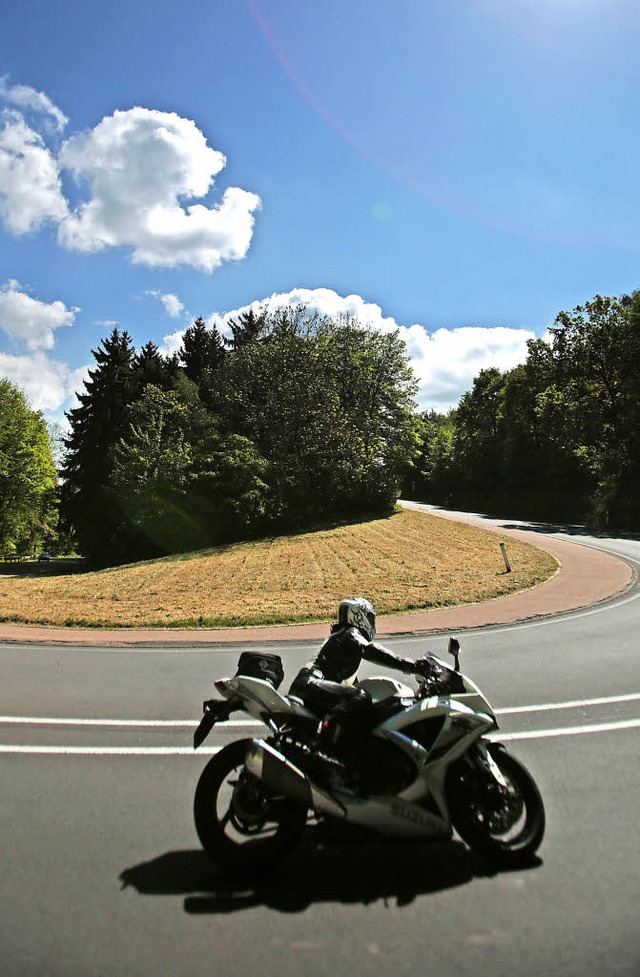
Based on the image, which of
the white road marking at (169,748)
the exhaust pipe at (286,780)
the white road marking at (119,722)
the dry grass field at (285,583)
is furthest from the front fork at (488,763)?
the dry grass field at (285,583)

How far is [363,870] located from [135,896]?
1.27 meters

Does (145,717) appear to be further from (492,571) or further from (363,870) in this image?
(492,571)

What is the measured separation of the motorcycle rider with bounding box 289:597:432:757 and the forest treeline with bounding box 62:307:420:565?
26.5m

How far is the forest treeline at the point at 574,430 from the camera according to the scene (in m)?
38.8

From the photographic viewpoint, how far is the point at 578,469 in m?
48.3

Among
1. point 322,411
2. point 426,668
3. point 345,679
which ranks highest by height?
point 322,411

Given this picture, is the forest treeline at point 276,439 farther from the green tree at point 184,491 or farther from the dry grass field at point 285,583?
the dry grass field at point 285,583

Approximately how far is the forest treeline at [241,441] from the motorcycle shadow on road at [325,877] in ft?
89.6

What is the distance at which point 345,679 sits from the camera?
167 inches

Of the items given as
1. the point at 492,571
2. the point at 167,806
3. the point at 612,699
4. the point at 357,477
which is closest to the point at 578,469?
the point at 357,477

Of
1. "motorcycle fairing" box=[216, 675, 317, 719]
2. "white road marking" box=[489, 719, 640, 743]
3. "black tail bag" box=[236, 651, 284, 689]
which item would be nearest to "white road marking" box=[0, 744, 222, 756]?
"black tail bag" box=[236, 651, 284, 689]

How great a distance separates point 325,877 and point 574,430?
44230 mm

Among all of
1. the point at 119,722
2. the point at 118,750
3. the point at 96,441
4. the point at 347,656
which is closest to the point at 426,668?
the point at 347,656

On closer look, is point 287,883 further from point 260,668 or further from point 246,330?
point 246,330
